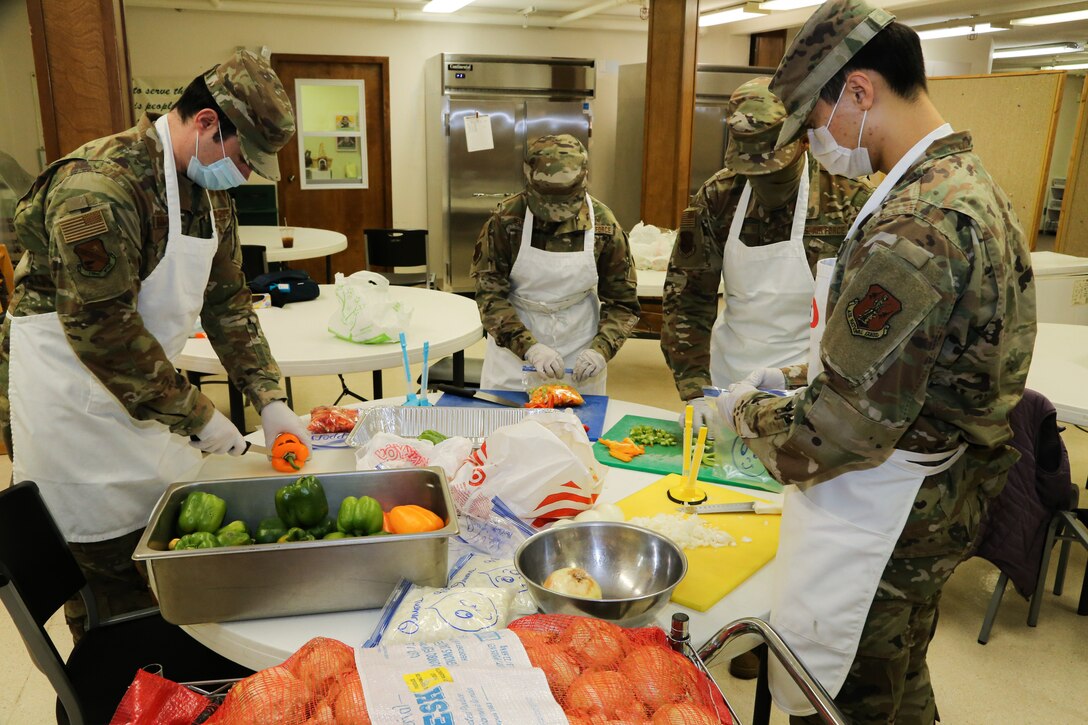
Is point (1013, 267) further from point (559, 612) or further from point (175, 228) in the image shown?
point (175, 228)

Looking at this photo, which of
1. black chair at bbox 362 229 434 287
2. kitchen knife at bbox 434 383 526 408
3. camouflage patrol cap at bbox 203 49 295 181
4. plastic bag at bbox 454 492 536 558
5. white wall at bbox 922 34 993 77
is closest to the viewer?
plastic bag at bbox 454 492 536 558

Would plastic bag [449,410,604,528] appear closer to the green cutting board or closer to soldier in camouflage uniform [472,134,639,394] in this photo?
the green cutting board

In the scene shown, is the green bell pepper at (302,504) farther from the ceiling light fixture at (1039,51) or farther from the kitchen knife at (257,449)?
the ceiling light fixture at (1039,51)

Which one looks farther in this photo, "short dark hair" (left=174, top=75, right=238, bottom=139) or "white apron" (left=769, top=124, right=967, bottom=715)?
"short dark hair" (left=174, top=75, right=238, bottom=139)

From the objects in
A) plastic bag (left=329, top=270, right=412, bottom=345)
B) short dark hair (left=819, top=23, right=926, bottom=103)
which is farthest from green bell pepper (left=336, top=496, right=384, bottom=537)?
plastic bag (left=329, top=270, right=412, bottom=345)

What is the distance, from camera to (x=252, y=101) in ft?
5.83

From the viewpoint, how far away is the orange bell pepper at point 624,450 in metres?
2.04

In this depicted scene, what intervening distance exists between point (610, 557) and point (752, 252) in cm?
130

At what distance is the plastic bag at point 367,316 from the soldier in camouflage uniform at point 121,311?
1.08 metres

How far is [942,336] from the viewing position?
49.0 inches

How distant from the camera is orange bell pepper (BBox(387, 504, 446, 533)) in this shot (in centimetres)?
138

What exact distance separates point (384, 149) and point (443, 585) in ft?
26.9

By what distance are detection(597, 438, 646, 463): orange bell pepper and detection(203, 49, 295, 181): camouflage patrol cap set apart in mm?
1100

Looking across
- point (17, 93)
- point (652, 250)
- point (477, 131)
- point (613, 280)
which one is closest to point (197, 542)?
point (613, 280)
